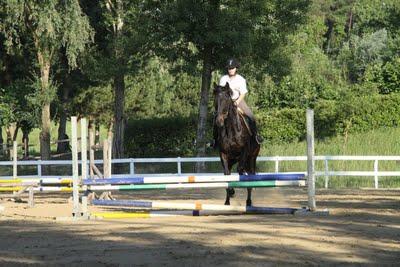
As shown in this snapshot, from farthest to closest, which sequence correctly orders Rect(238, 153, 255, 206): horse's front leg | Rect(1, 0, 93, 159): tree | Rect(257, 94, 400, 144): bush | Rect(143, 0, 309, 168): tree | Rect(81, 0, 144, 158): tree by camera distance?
1. Rect(257, 94, 400, 144): bush
2. Rect(1, 0, 93, 159): tree
3. Rect(81, 0, 144, 158): tree
4. Rect(143, 0, 309, 168): tree
5. Rect(238, 153, 255, 206): horse's front leg

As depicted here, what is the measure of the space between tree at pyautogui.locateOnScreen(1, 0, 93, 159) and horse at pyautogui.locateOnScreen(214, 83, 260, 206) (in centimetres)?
2056

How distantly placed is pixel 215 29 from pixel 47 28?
26.0 ft

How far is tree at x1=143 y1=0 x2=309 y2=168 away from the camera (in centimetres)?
3120

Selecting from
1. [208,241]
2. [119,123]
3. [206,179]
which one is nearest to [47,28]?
[119,123]

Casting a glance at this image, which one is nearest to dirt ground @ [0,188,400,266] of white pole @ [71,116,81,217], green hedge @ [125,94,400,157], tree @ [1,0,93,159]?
white pole @ [71,116,81,217]

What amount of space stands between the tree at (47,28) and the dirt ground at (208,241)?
2241 cm

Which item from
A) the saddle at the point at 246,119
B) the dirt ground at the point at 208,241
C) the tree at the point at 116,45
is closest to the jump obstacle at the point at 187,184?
the dirt ground at the point at 208,241

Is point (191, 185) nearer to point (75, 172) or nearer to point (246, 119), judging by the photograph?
point (75, 172)

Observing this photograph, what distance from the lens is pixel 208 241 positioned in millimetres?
9320

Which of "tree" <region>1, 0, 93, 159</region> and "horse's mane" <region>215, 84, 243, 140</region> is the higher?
"tree" <region>1, 0, 93, 159</region>

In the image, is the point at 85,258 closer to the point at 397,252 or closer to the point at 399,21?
the point at 397,252

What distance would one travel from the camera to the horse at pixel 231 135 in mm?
14320

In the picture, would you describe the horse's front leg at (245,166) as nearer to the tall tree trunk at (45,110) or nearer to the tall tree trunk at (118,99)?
the tall tree trunk at (118,99)

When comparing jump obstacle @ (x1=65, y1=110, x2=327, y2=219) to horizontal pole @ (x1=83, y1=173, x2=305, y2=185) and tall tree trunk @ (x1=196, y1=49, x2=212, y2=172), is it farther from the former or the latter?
tall tree trunk @ (x1=196, y1=49, x2=212, y2=172)
